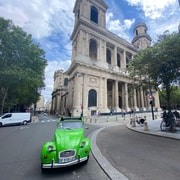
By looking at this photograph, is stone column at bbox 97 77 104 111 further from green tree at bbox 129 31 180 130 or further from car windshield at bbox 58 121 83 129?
car windshield at bbox 58 121 83 129

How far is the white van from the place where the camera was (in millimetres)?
17719

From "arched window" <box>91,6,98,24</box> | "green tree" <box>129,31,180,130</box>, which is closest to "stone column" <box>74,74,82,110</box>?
"green tree" <box>129,31,180,130</box>

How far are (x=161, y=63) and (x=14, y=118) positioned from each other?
2087 centimetres

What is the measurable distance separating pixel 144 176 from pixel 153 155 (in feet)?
6.60

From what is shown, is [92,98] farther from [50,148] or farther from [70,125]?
[50,148]

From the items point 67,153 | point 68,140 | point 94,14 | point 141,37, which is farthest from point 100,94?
point 141,37

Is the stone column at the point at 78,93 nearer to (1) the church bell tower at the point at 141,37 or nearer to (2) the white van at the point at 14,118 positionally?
(2) the white van at the point at 14,118

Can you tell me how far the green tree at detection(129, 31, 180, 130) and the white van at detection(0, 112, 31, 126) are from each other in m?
18.3

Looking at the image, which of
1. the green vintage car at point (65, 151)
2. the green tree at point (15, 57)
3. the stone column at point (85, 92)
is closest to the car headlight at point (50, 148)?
the green vintage car at point (65, 151)

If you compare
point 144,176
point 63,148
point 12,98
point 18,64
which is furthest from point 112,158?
point 12,98

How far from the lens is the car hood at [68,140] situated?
3.89 m

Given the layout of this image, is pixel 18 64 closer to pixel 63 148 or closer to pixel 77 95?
pixel 77 95

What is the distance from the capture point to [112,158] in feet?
16.3

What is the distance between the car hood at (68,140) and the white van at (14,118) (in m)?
17.4
